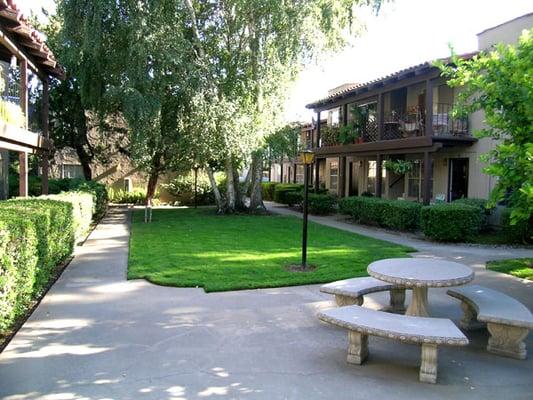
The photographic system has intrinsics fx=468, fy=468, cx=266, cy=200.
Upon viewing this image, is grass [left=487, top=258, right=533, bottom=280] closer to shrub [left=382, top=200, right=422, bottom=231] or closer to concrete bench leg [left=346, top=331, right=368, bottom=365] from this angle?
shrub [left=382, top=200, right=422, bottom=231]

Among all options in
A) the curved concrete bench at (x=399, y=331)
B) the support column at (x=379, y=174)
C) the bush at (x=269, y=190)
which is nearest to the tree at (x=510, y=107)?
the curved concrete bench at (x=399, y=331)

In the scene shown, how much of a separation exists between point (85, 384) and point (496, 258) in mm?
9495

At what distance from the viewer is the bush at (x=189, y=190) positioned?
87.4 ft

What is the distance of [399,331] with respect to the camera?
433 cm

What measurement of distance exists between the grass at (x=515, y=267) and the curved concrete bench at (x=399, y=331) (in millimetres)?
5254

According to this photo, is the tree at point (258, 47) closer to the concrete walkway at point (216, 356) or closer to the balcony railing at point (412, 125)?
the balcony railing at point (412, 125)

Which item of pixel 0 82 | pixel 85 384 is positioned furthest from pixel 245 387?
pixel 0 82

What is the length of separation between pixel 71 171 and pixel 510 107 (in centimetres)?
2762

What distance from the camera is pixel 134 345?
5.11m

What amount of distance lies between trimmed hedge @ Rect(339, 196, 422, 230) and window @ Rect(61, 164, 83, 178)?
57.8 feet

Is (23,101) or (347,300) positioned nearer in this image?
(347,300)

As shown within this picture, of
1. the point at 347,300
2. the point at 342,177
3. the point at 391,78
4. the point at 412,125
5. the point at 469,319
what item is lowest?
the point at 469,319

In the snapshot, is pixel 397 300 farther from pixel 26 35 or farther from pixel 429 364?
pixel 26 35

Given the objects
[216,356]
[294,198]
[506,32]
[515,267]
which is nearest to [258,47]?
[506,32]
